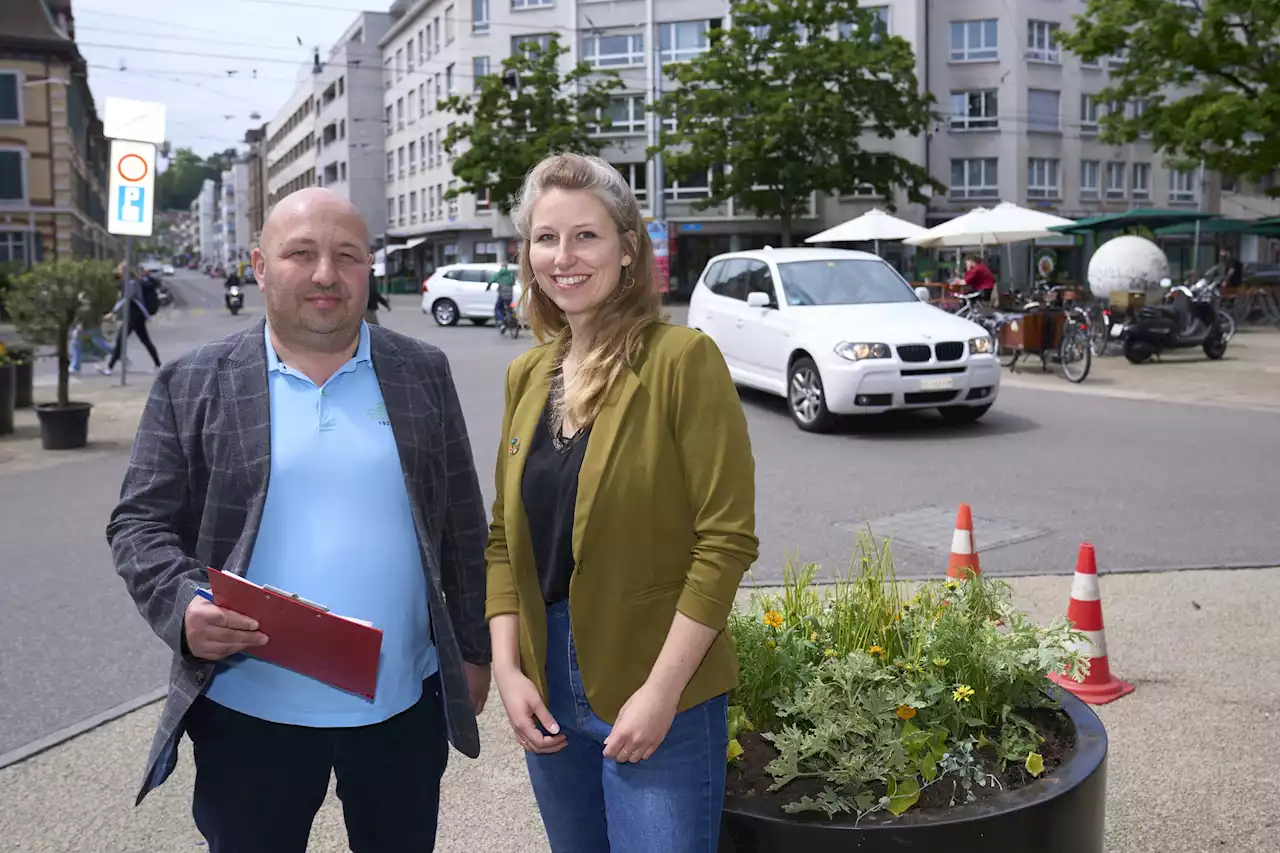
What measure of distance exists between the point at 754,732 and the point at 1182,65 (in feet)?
90.2

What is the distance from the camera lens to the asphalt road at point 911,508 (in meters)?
5.34

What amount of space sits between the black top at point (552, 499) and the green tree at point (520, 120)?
49.3m

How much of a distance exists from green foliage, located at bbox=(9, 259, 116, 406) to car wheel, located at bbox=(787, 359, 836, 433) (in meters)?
6.96

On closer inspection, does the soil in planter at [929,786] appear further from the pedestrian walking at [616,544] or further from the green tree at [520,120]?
the green tree at [520,120]

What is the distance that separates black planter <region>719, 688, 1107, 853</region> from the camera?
2.27 m

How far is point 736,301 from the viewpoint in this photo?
43.8 ft

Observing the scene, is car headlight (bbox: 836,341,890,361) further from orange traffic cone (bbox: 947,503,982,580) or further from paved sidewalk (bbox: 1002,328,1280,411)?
→ orange traffic cone (bbox: 947,503,982,580)

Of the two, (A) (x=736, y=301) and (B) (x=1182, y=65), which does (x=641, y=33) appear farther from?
(A) (x=736, y=301)

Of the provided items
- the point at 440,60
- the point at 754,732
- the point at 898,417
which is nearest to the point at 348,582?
the point at 754,732

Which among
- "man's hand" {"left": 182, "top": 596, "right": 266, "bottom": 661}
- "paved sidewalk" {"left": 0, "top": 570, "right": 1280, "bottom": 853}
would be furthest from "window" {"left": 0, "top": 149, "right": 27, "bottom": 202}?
"man's hand" {"left": 182, "top": 596, "right": 266, "bottom": 661}

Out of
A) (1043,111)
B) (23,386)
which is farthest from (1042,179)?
(23,386)

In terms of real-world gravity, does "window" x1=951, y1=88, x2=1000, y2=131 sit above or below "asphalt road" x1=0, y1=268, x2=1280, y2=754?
above

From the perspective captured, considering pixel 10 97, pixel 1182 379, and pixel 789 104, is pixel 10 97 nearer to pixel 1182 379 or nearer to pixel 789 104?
pixel 789 104

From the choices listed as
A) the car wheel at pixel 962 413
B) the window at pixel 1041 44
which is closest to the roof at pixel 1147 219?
the car wheel at pixel 962 413
